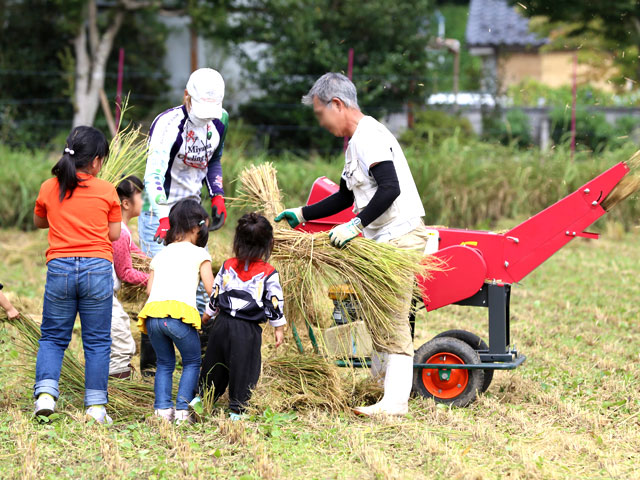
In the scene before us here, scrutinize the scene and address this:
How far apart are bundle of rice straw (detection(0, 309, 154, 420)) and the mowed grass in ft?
0.35

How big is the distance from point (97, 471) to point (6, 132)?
388 inches

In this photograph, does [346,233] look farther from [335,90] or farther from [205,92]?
[205,92]

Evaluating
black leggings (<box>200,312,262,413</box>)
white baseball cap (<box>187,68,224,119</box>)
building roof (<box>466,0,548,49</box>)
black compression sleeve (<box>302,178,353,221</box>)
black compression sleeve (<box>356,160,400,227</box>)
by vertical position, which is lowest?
black leggings (<box>200,312,262,413</box>)

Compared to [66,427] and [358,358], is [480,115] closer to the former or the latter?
[358,358]

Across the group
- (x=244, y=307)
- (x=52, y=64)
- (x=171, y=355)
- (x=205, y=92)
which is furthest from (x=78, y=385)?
(x=52, y=64)

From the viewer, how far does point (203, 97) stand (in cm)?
420

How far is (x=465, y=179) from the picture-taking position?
9500mm

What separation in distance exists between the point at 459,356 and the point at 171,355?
1437 millimetres

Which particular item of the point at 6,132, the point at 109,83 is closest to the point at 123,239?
the point at 6,132

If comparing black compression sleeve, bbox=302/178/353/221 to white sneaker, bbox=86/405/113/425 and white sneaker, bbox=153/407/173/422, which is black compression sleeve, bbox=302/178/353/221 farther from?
white sneaker, bbox=86/405/113/425

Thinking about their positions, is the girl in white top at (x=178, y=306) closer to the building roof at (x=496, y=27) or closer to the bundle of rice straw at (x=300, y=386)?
the bundle of rice straw at (x=300, y=386)

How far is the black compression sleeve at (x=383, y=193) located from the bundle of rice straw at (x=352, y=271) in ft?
0.45

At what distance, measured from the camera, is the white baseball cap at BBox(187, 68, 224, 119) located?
4.17 meters

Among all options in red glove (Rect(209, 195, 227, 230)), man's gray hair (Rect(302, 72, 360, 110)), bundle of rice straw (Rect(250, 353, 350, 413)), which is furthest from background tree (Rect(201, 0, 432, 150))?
bundle of rice straw (Rect(250, 353, 350, 413))
